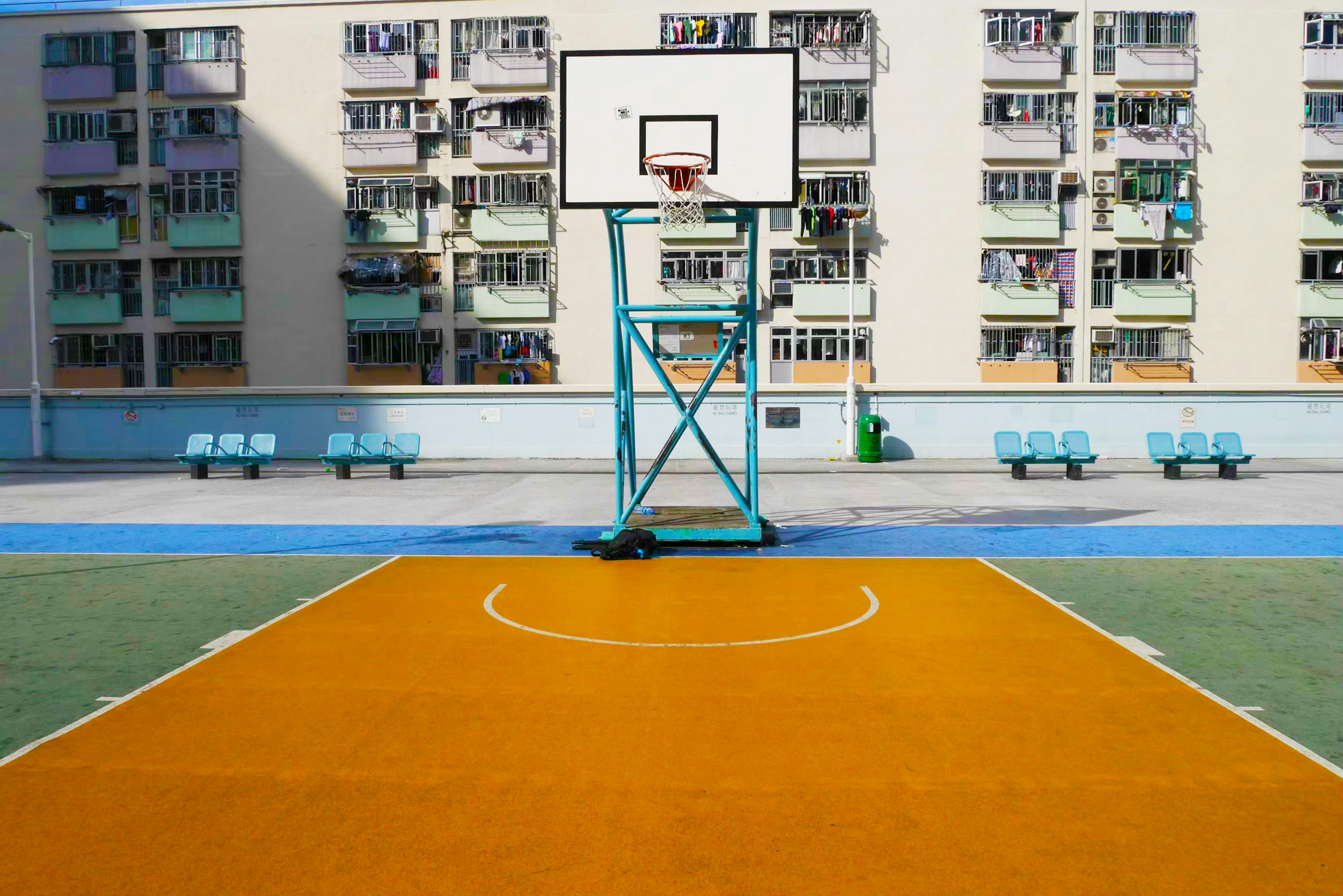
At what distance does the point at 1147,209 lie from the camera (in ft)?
116

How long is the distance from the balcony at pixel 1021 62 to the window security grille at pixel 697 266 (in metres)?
11.0

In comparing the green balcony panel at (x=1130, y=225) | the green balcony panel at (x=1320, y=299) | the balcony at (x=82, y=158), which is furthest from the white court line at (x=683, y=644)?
the balcony at (x=82, y=158)

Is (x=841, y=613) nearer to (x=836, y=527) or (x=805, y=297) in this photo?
(x=836, y=527)

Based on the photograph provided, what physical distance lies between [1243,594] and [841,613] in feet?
14.1

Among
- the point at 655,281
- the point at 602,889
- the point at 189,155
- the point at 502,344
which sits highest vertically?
the point at 189,155

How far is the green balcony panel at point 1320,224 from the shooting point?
116 ft

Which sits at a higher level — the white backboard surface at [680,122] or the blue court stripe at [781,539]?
the white backboard surface at [680,122]

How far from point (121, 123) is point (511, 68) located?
605 inches

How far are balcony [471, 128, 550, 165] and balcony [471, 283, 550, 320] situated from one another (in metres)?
4.56

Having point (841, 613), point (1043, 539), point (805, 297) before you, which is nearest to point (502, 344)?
point (805, 297)

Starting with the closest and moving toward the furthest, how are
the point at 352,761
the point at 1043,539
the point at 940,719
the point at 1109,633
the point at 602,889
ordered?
the point at 602,889
the point at 352,761
the point at 940,719
the point at 1109,633
the point at 1043,539

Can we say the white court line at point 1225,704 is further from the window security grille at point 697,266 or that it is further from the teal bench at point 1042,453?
the window security grille at point 697,266

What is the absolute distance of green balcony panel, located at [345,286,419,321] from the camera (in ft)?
120

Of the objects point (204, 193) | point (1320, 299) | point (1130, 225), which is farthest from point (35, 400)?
point (1320, 299)
